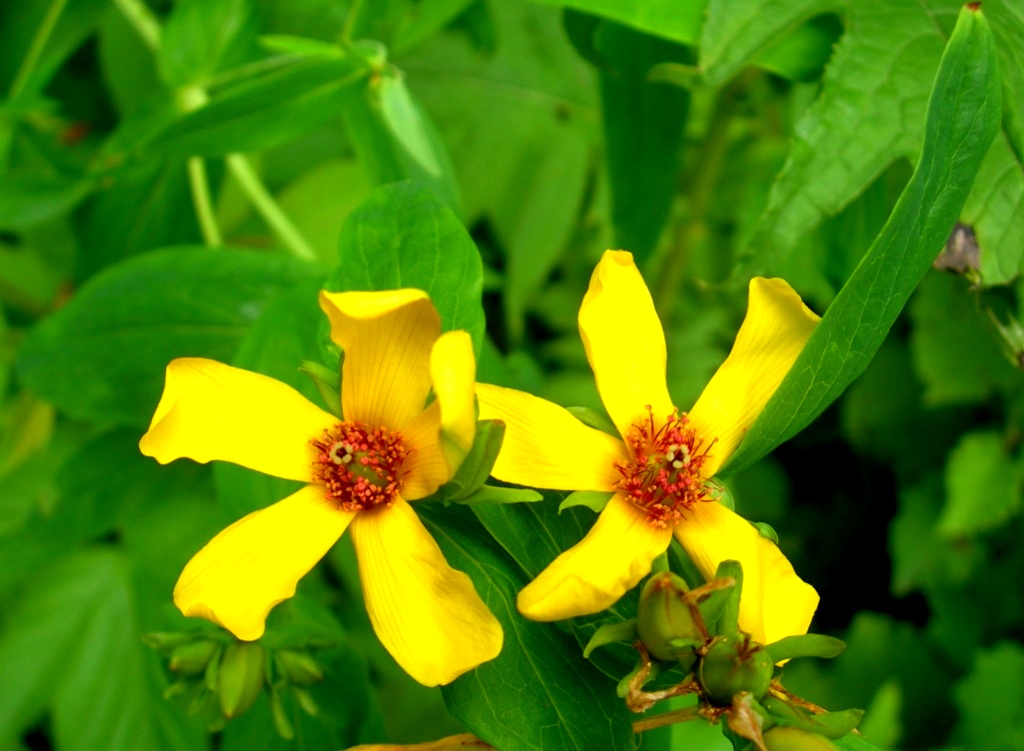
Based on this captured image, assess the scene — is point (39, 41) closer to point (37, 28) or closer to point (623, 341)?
point (37, 28)

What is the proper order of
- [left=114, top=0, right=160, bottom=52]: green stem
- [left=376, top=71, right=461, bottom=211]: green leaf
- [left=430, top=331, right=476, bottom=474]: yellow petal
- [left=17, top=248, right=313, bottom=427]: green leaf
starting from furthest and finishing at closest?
[left=114, top=0, right=160, bottom=52]: green stem → [left=17, top=248, right=313, bottom=427]: green leaf → [left=376, top=71, right=461, bottom=211]: green leaf → [left=430, top=331, right=476, bottom=474]: yellow petal

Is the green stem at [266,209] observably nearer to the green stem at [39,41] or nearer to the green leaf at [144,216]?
the green leaf at [144,216]

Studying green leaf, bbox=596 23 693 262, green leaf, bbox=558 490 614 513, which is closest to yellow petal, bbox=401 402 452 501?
green leaf, bbox=558 490 614 513

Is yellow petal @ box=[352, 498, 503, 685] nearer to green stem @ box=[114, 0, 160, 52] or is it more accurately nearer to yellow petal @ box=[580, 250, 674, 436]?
yellow petal @ box=[580, 250, 674, 436]

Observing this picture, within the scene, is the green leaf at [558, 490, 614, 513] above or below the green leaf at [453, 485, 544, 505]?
below

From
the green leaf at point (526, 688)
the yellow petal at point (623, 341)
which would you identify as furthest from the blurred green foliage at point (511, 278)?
the yellow petal at point (623, 341)

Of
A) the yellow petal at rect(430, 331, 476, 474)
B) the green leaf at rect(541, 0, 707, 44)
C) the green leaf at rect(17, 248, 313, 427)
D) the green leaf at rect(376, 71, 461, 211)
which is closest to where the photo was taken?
the yellow petal at rect(430, 331, 476, 474)
